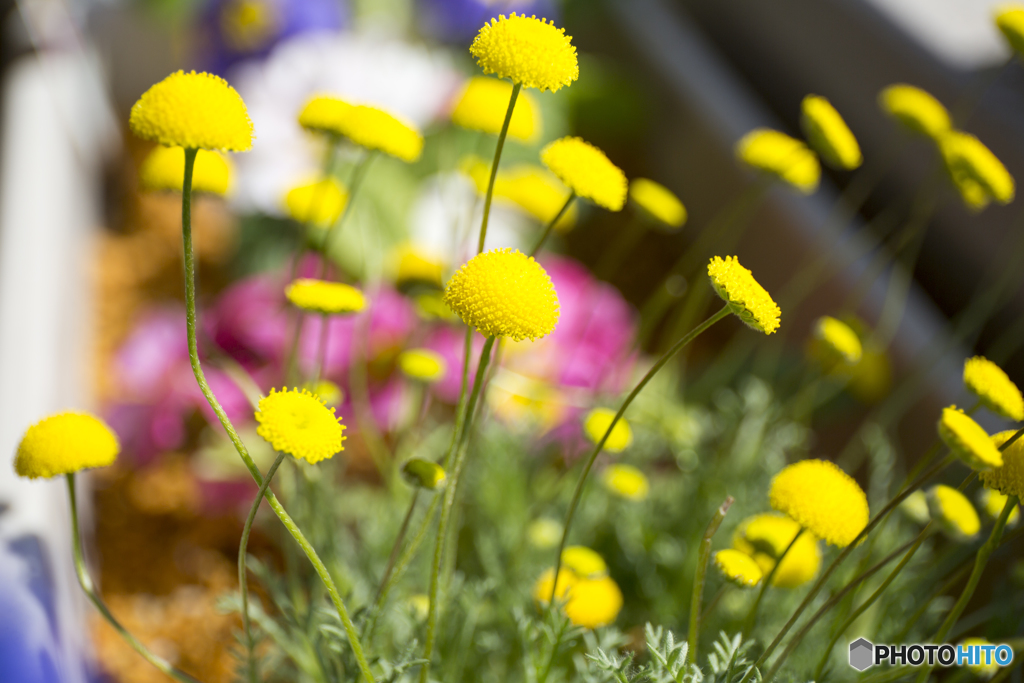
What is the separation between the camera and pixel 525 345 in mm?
605

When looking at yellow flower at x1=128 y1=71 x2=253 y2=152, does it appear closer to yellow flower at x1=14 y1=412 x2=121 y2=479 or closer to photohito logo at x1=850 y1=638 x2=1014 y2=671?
yellow flower at x1=14 y1=412 x2=121 y2=479

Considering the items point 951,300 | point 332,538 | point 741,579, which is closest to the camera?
point 741,579

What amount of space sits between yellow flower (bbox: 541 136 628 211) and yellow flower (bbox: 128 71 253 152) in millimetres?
109

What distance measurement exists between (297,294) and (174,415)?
1.09 ft

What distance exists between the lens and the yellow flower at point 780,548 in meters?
0.31

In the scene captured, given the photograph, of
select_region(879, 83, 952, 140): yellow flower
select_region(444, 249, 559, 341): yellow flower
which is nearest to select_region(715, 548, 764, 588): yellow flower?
select_region(444, 249, 559, 341): yellow flower

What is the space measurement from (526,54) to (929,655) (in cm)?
30

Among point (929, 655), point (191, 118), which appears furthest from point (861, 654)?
point (191, 118)

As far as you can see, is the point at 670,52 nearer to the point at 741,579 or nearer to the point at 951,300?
the point at 951,300

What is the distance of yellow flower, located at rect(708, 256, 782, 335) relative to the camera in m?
0.23

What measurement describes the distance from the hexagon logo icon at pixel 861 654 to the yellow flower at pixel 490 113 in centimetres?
30

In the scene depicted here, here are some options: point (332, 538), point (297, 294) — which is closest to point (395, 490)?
point (332, 538)

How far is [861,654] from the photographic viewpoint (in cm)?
37

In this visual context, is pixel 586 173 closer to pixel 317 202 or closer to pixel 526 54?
pixel 526 54
